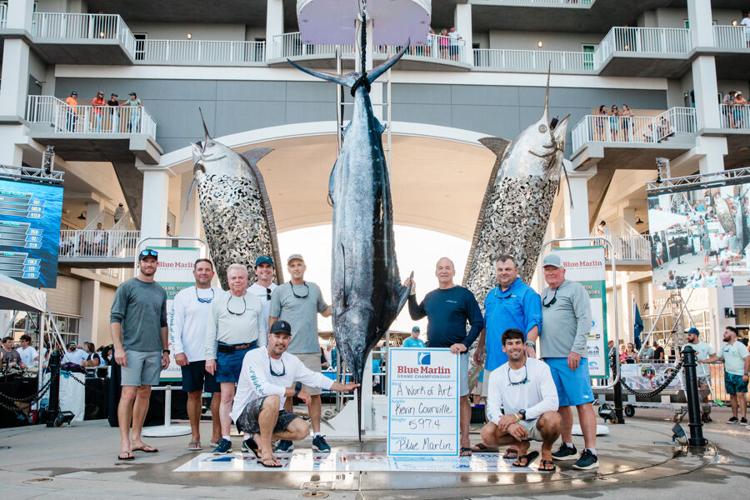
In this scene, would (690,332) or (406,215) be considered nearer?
(690,332)

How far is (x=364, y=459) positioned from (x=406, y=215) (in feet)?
75.2

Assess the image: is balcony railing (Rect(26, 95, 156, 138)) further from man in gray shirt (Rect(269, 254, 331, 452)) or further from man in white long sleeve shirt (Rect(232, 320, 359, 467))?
man in white long sleeve shirt (Rect(232, 320, 359, 467))

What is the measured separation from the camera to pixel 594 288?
7.84 metres

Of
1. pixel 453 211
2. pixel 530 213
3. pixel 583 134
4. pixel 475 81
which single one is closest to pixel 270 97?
pixel 475 81

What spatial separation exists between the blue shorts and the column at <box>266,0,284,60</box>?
14.1 meters

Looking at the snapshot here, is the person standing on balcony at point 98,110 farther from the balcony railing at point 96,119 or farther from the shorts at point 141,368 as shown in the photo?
the shorts at point 141,368

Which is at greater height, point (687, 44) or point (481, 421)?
point (687, 44)

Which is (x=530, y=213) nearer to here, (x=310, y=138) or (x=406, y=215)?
(x=310, y=138)

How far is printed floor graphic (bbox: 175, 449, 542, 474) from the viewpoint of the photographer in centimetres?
440

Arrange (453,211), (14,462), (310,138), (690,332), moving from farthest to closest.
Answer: (453,211) → (310,138) → (690,332) → (14,462)

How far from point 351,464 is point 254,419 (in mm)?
756

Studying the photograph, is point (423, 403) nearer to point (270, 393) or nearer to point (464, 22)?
point (270, 393)

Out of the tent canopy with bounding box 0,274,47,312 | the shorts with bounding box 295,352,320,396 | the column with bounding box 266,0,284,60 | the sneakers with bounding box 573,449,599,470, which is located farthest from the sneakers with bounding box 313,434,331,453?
the column with bounding box 266,0,284,60

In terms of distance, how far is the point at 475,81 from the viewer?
16672mm
